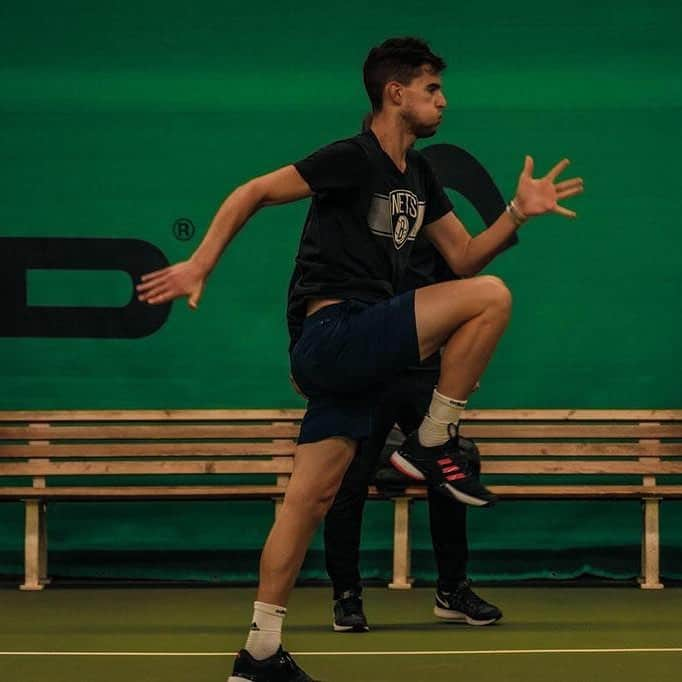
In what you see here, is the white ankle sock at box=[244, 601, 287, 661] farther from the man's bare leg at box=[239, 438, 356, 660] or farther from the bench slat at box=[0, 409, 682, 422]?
the bench slat at box=[0, 409, 682, 422]

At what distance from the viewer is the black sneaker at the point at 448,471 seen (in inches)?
150

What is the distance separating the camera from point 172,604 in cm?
603

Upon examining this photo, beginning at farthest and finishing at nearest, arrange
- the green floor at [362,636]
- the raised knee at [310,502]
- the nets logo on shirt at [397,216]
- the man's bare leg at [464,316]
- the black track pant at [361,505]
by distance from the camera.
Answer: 1. the black track pant at [361,505]
2. the green floor at [362,636]
3. the nets logo on shirt at [397,216]
4. the raised knee at [310,502]
5. the man's bare leg at [464,316]

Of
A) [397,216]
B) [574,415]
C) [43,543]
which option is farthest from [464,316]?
[43,543]

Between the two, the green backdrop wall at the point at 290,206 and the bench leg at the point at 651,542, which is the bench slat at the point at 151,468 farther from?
the bench leg at the point at 651,542

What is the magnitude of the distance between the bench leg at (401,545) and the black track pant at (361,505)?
1014 millimetres

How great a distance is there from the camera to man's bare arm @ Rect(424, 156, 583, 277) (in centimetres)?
375

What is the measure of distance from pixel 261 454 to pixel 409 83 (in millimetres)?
2869

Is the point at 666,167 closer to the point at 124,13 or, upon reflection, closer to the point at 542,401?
the point at 542,401

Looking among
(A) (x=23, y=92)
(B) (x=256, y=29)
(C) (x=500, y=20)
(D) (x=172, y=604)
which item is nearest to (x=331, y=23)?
(B) (x=256, y=29)

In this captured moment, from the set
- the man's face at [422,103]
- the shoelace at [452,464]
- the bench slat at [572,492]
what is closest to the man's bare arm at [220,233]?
the man's face at [422,103]

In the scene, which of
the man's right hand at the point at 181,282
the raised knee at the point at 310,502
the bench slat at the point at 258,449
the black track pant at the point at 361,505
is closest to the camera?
the man's right hand at the point at 181,282

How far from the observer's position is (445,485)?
3.81 meters

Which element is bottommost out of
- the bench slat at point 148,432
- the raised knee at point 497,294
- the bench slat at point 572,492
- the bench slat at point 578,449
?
the bench slat at point 572,492
